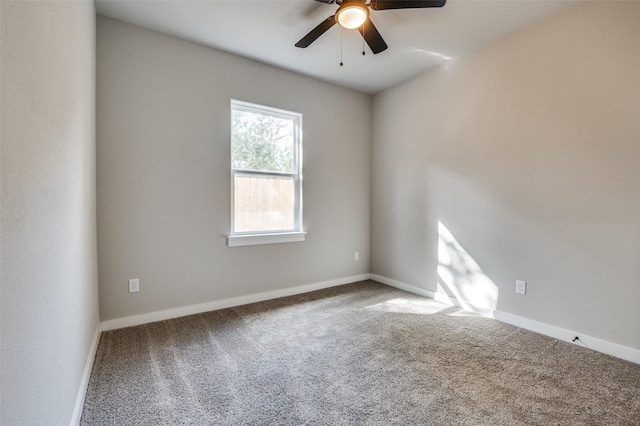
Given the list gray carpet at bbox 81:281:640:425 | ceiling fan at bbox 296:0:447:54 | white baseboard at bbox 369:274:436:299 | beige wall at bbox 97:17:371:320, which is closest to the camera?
gray carpet at bbox 81:281:640:425

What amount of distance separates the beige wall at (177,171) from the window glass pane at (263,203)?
17 centimetres

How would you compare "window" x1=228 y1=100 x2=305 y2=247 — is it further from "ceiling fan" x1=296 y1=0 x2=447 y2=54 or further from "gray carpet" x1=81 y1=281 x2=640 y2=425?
"ceiling fan" x1=296 y1=0 x2=447 y2=54

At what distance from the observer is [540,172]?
2570mm

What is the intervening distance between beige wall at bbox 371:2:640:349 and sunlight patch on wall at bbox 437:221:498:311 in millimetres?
12

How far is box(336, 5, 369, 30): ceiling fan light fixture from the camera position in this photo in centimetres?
194

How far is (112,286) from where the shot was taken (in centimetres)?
258

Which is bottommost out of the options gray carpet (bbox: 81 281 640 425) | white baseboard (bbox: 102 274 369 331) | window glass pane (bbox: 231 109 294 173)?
gray carpet (bbox: 81 281 640 425)

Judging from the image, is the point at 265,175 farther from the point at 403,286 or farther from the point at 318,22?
the point at 403,286

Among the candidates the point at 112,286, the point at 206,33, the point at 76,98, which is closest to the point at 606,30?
the point at 206,33

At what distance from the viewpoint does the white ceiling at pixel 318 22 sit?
2379 mm

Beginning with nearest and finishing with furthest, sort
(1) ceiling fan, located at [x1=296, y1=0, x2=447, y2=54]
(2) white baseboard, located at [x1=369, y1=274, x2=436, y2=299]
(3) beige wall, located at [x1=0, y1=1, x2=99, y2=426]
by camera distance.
Answer: (3) beige wall, located at [x1=0, y1=1, x2=99, y2=426], (1) ceiling fan, located at [x1=296, y1=0, x2=447, y2=54], (2) white baseboard, located at [x1=369, y1=274, x2=436, y2=299]

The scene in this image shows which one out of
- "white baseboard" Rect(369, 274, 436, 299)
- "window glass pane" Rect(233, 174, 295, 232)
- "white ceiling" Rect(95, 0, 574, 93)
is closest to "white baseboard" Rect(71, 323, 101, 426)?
"window glass pane" Rect(233, 174, 295, 232)

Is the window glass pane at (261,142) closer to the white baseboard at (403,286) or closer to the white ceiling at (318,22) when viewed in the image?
the white ceiling at (318,22)

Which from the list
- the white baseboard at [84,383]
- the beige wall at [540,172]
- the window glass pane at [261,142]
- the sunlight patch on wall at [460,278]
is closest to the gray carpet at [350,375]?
the white baseboard at [84,383]
